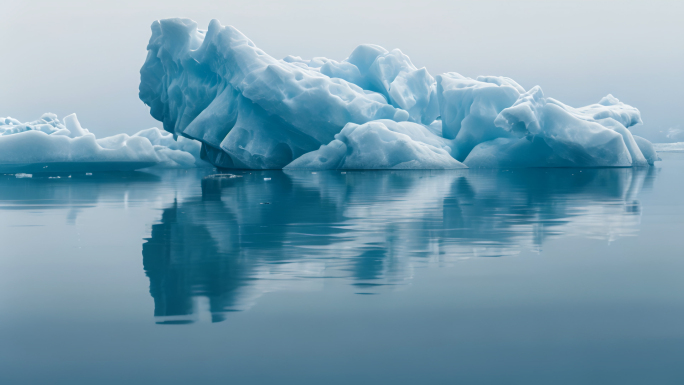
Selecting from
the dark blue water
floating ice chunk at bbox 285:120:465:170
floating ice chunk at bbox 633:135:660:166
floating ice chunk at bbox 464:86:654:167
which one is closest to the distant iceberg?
floating ice chunk at bbox 285:120:465:170

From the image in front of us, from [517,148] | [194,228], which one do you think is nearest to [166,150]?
[517,148]

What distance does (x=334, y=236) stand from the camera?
5793mm

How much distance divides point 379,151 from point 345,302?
60.3 ft

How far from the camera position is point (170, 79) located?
2547 cm

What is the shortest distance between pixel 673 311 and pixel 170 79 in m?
24.2

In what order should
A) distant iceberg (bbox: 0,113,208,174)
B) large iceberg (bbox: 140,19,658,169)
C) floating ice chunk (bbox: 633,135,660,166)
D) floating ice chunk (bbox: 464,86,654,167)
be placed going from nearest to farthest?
floating ice chunk (bbox: 464,86,654,167), large iceberg (bbox: 140,19,658,169), distant iceberg (bbox: 0,113,208,174), floating ice chunk (bbox: 633,135,660,166)

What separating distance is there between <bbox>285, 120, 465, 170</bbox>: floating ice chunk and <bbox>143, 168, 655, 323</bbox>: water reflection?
1081cm

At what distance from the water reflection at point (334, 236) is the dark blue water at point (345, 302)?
26 millimetres

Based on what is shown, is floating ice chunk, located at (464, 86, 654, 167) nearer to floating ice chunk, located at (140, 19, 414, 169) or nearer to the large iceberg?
the large iceberg

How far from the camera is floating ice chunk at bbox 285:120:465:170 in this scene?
70.2 ft

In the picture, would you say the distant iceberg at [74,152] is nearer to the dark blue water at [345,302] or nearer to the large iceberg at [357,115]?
the large iceberg at [357,115]

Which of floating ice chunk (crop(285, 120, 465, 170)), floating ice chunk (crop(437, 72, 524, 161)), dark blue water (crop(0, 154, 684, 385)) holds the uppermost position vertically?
floating ice chunk (crop(437, 72, 524, 161))

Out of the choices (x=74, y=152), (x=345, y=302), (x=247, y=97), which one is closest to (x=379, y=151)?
(x=247, y=97)

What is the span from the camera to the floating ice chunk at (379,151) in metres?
→ 21.4
